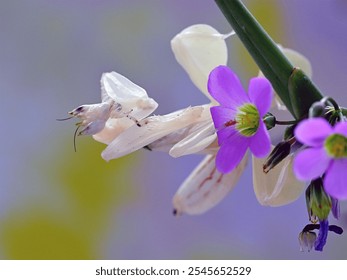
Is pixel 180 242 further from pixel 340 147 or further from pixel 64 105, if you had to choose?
pixel 340 147

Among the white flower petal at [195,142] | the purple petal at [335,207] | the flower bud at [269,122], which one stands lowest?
the purple petal at [335,207]

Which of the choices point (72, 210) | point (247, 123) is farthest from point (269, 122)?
point (72, 210)

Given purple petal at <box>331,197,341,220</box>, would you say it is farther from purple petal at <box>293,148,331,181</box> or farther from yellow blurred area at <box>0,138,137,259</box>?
yellow blurred area at <box>0,138,137,259</box>

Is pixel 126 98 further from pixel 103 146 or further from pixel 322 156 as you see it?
pixel 103 146

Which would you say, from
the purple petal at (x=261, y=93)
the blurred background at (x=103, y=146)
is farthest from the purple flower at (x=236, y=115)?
the blurred background at (x=103, y=146)

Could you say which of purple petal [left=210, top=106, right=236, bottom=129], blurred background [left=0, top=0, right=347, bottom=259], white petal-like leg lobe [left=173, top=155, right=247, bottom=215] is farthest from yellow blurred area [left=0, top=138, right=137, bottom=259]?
purple petal [left=210, top=106, right=236, bottom=129]

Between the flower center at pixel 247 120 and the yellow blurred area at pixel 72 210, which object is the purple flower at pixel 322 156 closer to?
the flower center at pixel 247 120
